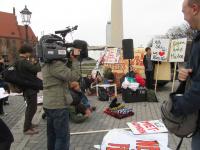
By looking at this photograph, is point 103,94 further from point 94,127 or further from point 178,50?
point 94,127

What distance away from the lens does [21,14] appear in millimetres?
14656

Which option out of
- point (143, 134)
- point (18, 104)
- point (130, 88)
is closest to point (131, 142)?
point (143, 134)

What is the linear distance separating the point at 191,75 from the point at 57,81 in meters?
2.41

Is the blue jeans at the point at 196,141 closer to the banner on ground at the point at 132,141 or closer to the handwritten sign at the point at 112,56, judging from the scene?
the banner on ground at the point at 132,141

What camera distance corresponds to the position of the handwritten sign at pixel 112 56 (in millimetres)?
13984

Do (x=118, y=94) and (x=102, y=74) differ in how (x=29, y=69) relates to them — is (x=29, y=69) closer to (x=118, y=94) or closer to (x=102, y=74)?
(x=118, y=94)

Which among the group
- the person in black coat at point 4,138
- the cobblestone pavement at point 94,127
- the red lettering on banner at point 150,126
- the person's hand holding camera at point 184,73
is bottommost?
the cobblestone pavement at point 94,127

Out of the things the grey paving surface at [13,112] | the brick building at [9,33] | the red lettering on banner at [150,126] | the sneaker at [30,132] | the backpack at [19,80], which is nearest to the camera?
the red lettering on banner at [150,126]

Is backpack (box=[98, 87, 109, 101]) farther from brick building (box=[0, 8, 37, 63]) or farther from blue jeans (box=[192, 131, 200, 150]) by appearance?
brick building (box=[0, 8, 37, 63])

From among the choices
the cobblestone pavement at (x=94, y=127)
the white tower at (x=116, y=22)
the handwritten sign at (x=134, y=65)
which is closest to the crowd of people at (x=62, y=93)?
the cobblestone pavement at (x=94, y=127)

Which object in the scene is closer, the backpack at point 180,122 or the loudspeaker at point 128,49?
the backpack at point 180,122

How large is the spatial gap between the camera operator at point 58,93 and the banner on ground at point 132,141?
2.47 feet

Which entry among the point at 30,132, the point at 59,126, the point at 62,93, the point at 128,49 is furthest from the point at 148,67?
the point at 59,126

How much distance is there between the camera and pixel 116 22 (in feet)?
70.4
